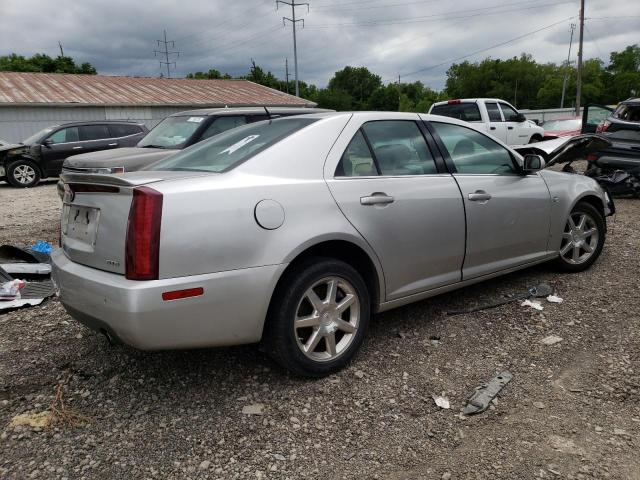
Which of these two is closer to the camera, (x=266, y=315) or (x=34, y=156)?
(x=266, y=315)

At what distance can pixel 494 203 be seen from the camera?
378cm

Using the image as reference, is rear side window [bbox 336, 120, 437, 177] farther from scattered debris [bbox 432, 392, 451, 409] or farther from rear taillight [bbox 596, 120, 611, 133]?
rear taillight [bbox 596, 120, 611, 133]

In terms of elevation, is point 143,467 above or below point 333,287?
below

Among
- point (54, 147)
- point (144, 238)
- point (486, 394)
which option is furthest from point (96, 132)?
point (486, 394)

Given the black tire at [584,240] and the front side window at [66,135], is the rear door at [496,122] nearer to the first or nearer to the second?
the black tire at [584,240]

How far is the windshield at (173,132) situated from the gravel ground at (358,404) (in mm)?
3837

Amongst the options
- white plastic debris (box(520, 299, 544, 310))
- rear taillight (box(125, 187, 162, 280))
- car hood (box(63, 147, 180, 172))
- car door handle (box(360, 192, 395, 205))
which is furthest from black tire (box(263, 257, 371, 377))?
car hood (box(63, 147, 180, 172))

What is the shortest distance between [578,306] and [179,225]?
129 inches

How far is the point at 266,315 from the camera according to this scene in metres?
2.72

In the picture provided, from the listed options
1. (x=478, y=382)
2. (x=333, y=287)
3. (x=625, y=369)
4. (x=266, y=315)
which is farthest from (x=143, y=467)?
(x=625, y=369)

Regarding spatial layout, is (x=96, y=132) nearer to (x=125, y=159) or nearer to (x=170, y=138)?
(x=170, y=138)

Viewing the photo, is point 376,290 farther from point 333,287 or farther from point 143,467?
point 143,467

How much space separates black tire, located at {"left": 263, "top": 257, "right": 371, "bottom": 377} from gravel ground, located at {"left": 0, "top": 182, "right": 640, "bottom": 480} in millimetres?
146

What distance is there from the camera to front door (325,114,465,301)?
3.05 meters
